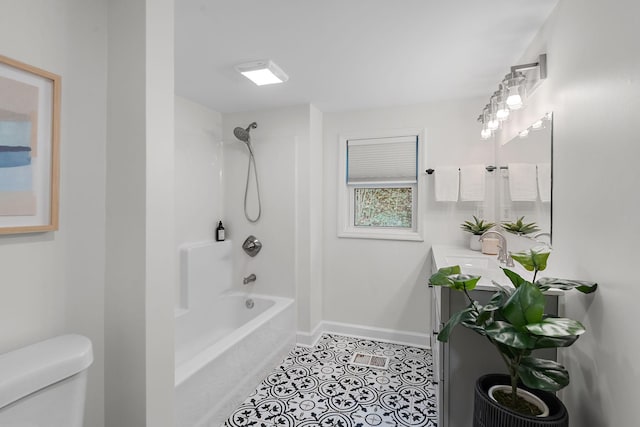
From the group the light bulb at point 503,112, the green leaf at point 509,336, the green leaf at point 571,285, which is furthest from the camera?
the light bulb at point 503,112

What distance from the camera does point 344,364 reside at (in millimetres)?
2609

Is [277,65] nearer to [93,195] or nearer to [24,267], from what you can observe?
[93,195]

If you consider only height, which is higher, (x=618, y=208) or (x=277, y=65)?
(x=277, y=65)

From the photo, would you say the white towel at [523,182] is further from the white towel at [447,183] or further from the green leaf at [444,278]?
the green leaf at [444,278]

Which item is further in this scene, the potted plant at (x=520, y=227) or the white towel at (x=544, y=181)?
the potted plant at (x=520, y=227)

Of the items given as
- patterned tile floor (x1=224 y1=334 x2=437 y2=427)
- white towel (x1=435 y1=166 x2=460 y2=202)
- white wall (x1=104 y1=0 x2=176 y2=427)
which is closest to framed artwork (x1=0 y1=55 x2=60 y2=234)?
white wall (x1=104 y1=0 x2=176 y2=427)

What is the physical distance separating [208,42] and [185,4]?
1.07ft

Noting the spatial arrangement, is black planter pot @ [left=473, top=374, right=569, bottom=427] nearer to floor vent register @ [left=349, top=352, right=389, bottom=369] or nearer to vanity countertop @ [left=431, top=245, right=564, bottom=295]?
vanity countertop @ [left=431, top=245, right=564, bottom=295]

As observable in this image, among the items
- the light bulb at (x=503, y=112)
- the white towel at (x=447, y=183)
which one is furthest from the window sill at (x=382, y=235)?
the light bulb at (x=503, y=112)

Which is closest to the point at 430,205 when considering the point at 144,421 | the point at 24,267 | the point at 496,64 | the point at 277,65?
the point at 496,64

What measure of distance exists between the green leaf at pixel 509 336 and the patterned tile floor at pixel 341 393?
128cm

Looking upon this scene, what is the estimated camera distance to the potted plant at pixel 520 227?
178 cm

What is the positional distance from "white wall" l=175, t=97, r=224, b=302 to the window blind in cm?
138

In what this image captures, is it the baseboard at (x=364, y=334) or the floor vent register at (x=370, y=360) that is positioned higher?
the baseboard at (x=364, y=334)
